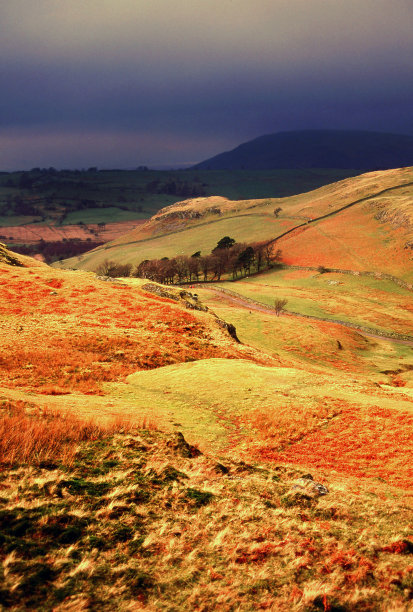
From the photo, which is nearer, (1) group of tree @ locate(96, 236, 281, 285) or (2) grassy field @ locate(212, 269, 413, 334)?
(2) grassy field @ locate(212, 269, 413, 334)

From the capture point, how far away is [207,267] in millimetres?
148000

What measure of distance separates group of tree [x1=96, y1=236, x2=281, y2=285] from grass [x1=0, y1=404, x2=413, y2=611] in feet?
429

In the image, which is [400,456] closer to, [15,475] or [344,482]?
[344,482]

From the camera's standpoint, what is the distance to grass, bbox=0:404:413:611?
23.1 ft

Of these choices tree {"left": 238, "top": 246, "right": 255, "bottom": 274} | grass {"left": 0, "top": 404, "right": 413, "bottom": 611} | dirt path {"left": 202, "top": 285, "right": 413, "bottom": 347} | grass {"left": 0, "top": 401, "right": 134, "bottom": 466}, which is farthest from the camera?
tree {"left": 238, "top": 246, "right": 255, "bottom": 274}

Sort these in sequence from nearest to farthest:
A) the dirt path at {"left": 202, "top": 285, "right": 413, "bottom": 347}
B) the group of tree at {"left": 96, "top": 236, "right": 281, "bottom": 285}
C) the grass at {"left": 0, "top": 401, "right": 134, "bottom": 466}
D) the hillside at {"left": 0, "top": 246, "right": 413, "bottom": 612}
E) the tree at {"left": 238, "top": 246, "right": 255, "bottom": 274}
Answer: the hillside at {"left": 0, "top": 246, "right": 413, "bottom": 612} → the grass at {"left": 0, "top": 401, "right": 134, "bottom": 466} → the dirt path at {"left": 202, "top": 285, "right": 413, "bottom": 347} → the group of tree at {"left": 96, "top": 236, "right": 281, "bottom": 285} → the tree at {"left": 238, "top": 246, "right": 255, "bottom": 274}

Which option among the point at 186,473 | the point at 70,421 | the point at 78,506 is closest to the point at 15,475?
the point at 78,506

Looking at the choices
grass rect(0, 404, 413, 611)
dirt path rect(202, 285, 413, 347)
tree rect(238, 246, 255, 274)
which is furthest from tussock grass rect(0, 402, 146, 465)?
tree rect(238, 246, 255, 274)

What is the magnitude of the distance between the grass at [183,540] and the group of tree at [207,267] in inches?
5150

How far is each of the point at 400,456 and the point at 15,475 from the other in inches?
619

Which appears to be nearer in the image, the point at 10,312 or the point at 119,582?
the point at 119,582

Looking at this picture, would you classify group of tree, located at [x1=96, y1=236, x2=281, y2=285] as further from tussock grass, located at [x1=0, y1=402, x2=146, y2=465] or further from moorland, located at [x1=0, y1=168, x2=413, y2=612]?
tussock grass, located at [x1=0, y1=402, x2=146, y2=465]

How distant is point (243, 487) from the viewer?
11.8 m

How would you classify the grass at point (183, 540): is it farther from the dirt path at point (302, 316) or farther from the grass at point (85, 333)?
the dirt path at point (302, 316)
